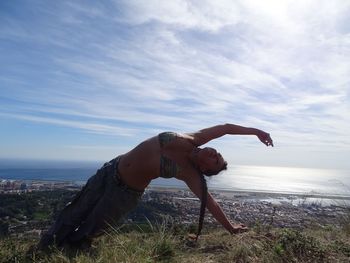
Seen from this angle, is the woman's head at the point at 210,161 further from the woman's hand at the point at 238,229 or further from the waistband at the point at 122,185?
the waistband at the point at 122,185

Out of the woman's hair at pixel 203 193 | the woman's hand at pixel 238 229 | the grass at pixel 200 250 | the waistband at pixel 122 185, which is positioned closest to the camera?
the grass at pixel 200 250

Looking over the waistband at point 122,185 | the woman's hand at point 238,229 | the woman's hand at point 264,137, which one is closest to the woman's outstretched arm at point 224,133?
the woman's hand at point 264,137

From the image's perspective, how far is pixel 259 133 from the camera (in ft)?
14.6

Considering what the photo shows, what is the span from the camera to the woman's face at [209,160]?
4.12 metres

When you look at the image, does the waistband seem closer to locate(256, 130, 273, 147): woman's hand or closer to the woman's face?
the woman's face

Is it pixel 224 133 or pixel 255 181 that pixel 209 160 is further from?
pixel 255 181

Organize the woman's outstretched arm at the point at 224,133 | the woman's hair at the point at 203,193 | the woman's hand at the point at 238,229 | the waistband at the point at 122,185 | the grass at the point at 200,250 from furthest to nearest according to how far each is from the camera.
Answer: the woman's outstretched arm at the point at 224,133
the waistband at the point at 122,185
the woman's hand at the point at 238,229
the woman's hair at the point at 203,193
the grass at the point at 200,250

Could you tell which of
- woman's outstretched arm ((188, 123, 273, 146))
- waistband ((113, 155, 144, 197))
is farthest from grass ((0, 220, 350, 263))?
woman's outstretched arm ((188, 123, 273, 146))

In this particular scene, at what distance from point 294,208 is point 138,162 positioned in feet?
13.2

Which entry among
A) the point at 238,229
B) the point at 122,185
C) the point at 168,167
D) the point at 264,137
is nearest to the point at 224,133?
the point at 264,137

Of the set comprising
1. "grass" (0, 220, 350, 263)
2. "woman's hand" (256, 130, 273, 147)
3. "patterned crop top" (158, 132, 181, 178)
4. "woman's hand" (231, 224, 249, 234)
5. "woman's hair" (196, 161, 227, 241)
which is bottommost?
"grass" (0, 220, 350, 263)

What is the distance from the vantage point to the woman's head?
4125 millimetres

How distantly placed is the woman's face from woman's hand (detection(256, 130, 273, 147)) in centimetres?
59

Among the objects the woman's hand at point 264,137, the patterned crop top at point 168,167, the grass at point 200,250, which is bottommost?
the grass at point 200,250
